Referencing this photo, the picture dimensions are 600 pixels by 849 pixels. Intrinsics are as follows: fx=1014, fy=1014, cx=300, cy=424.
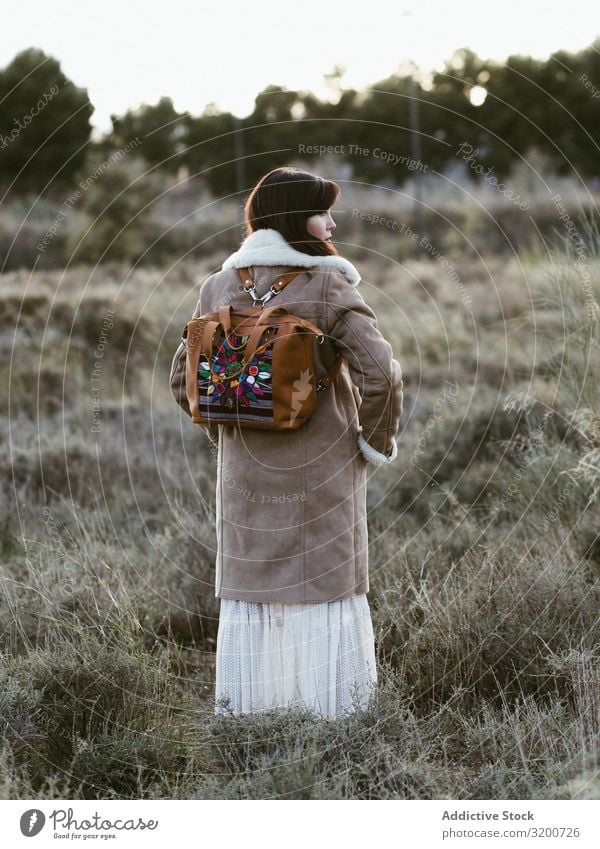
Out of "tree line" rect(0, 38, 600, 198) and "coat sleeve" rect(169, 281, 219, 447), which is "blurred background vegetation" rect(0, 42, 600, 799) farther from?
"tree line" rect(0, 38, 600, 198)

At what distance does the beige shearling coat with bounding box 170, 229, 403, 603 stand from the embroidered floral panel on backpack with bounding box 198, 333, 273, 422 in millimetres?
156

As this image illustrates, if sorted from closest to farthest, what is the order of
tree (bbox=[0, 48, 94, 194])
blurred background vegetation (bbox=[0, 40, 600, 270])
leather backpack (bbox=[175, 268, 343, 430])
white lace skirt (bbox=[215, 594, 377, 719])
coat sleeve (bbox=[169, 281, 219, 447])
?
leather backpack (bbox=[175, 268, 343, 430]), white lace skirt (bbox=[215, 594, 377, 719]), coat sleeve (bbox=[169, 281, 219, 447]), tree (bbox=[0, 48, 94, 194]), blurred background vegetation (bbox=[0, 40, 600, 270])

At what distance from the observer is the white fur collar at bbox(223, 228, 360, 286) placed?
3576 mm

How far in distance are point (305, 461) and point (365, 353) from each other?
1.49 feet

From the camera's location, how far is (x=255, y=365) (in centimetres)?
351

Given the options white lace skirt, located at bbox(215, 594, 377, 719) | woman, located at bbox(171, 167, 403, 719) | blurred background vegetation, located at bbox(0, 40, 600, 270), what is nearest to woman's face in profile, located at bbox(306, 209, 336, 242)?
woman, located at bbox(171, 167, 403, 719)

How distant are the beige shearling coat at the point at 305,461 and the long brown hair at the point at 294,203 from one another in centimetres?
5

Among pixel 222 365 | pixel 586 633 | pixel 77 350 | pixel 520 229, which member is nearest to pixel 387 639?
pixel 586 633

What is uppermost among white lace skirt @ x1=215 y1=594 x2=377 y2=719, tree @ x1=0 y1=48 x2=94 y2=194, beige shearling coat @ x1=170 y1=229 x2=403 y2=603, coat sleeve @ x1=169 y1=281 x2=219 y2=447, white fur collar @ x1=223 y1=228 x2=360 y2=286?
tree @ x1=0 y1=48 x2=94 y2=194

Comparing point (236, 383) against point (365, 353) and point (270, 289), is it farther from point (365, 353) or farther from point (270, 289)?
point (365, 353)

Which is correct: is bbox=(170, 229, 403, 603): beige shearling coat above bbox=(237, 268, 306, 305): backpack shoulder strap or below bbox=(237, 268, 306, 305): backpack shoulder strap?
below

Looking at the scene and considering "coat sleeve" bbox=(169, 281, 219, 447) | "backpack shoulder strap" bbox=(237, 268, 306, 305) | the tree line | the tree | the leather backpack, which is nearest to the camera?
the leather backpack

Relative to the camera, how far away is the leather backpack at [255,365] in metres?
3.48

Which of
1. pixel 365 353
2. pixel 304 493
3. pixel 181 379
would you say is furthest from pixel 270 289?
pixel 304 493
